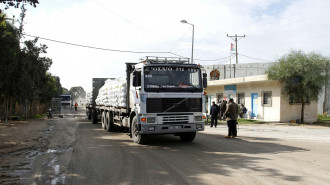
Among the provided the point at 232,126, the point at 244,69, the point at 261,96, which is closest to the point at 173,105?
the point at 232,126

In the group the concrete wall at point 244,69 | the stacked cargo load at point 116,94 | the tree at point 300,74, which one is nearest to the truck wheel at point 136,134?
the stacked cargo load at point 116,94

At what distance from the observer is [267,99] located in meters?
23.8

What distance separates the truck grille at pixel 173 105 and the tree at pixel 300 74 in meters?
12.9

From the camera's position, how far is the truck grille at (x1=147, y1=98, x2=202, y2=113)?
1016cm

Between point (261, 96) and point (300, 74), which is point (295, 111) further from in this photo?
point (300, 74)

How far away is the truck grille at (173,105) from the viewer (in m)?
10.2

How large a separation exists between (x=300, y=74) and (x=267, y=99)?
358 cm

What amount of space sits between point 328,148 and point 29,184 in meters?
9.79

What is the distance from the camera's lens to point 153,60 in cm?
1078

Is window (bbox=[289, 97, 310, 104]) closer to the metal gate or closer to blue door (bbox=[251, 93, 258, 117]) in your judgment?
blue door (bbox=[251, 93, 258, 117])

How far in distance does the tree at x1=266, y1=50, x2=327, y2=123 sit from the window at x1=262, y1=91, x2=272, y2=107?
1.62 m

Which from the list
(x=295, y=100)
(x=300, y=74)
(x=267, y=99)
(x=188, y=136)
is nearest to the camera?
(x=188, y=136)

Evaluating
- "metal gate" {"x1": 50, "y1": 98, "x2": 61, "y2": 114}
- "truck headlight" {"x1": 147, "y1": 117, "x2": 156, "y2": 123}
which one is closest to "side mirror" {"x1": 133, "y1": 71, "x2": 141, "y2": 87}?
"truck headlight" {"x1": 147, "y1": 117, "x2": 156, "y2": 123}

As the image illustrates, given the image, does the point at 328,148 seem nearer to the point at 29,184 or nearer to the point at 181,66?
the point at 181,66
